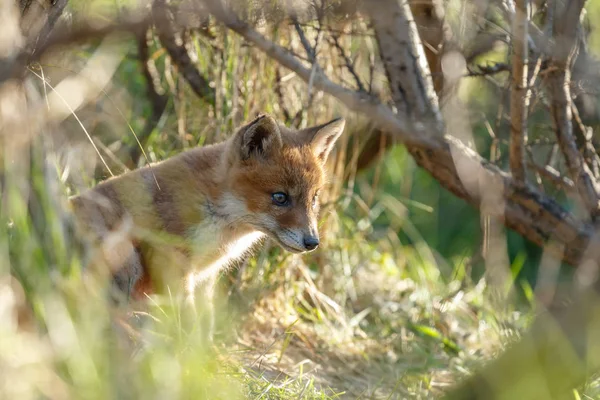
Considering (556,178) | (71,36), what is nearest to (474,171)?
(556,178)

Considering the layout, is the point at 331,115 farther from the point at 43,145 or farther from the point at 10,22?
the point at 10,22

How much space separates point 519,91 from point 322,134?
50.3 inches

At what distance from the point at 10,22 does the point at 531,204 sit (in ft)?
12.3

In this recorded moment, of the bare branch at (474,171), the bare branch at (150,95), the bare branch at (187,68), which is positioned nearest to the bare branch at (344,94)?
the bare branch at (474,171)

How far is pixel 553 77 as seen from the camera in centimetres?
504

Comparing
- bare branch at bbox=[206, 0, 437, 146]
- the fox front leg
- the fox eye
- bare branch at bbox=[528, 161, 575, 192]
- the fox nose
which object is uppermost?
bare branch at bbox=[206, 0, 437, 146]

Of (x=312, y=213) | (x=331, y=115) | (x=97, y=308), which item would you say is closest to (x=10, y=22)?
(x=97, y=308)

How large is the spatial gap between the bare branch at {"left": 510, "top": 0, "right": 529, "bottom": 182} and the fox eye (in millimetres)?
1523

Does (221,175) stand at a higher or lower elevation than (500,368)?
lower

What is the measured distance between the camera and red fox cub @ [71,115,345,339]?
4.59 metres

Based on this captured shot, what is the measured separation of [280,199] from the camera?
197 inches

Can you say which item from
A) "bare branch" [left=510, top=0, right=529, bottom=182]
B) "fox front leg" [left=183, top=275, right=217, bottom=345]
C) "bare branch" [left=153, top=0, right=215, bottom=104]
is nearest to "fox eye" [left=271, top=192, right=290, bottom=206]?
"fox front leg" [left=183, top=275, right=217, bottom=345]

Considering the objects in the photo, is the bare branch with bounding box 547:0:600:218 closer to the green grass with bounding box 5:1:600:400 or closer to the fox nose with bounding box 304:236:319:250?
the green grass with bounding box 5:1:600:400

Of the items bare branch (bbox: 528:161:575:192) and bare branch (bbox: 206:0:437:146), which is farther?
bare branch (bbox: 528:161:575:192)
